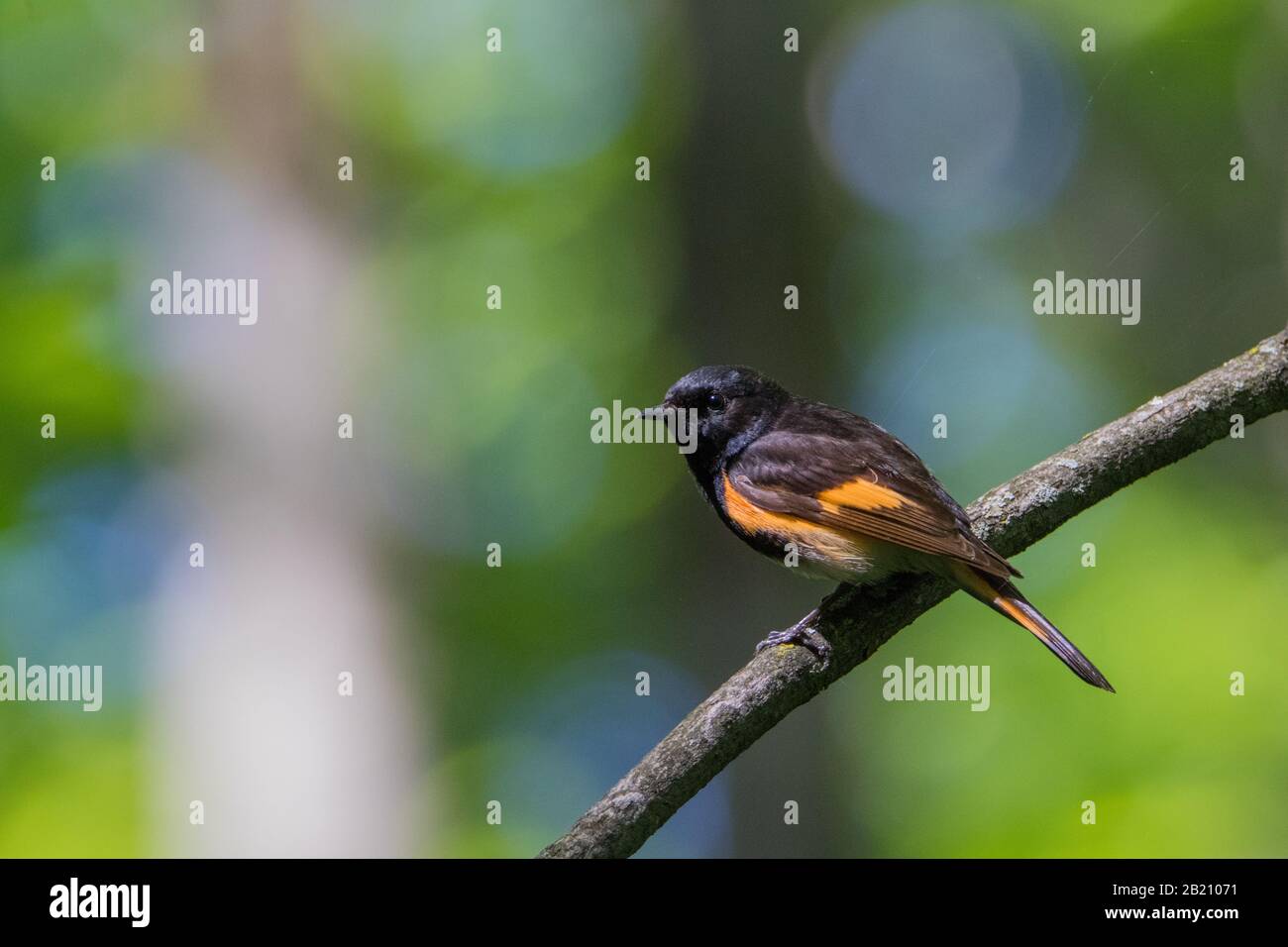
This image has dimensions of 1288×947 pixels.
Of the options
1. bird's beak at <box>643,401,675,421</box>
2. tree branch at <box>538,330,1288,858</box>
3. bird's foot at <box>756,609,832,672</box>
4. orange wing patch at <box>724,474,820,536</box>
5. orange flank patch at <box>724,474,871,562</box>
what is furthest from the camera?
bird's beak at <box>643,401,675,421</box>

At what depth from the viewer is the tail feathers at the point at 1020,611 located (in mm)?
2887

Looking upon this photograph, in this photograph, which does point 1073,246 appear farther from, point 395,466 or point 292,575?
point 292,575

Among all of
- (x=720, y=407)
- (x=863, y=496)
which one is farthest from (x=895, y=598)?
(x=720, y=407)

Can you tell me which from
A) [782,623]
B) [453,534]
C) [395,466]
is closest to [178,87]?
[395,466]

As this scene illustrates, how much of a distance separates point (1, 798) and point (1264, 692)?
8342 mm

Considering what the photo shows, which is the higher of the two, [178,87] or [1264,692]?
[178,87]

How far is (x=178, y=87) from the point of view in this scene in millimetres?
7746

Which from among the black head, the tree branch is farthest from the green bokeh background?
the tree branch

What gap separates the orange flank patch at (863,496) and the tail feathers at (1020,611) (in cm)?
31

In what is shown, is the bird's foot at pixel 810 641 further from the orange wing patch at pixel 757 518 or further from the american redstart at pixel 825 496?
the orange wing patch at pixel 757 518

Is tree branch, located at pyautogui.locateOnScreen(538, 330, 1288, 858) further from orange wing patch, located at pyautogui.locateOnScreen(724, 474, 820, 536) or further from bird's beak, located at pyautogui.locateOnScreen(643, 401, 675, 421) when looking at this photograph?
bird's beak, located at pyautogui.locateOnScreen(643, 401, 675, 421)

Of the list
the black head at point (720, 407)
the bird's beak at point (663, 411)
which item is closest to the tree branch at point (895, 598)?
the black head at point (720, 407)

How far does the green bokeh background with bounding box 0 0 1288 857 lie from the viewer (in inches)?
254

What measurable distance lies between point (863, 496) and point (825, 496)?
0.13 m
